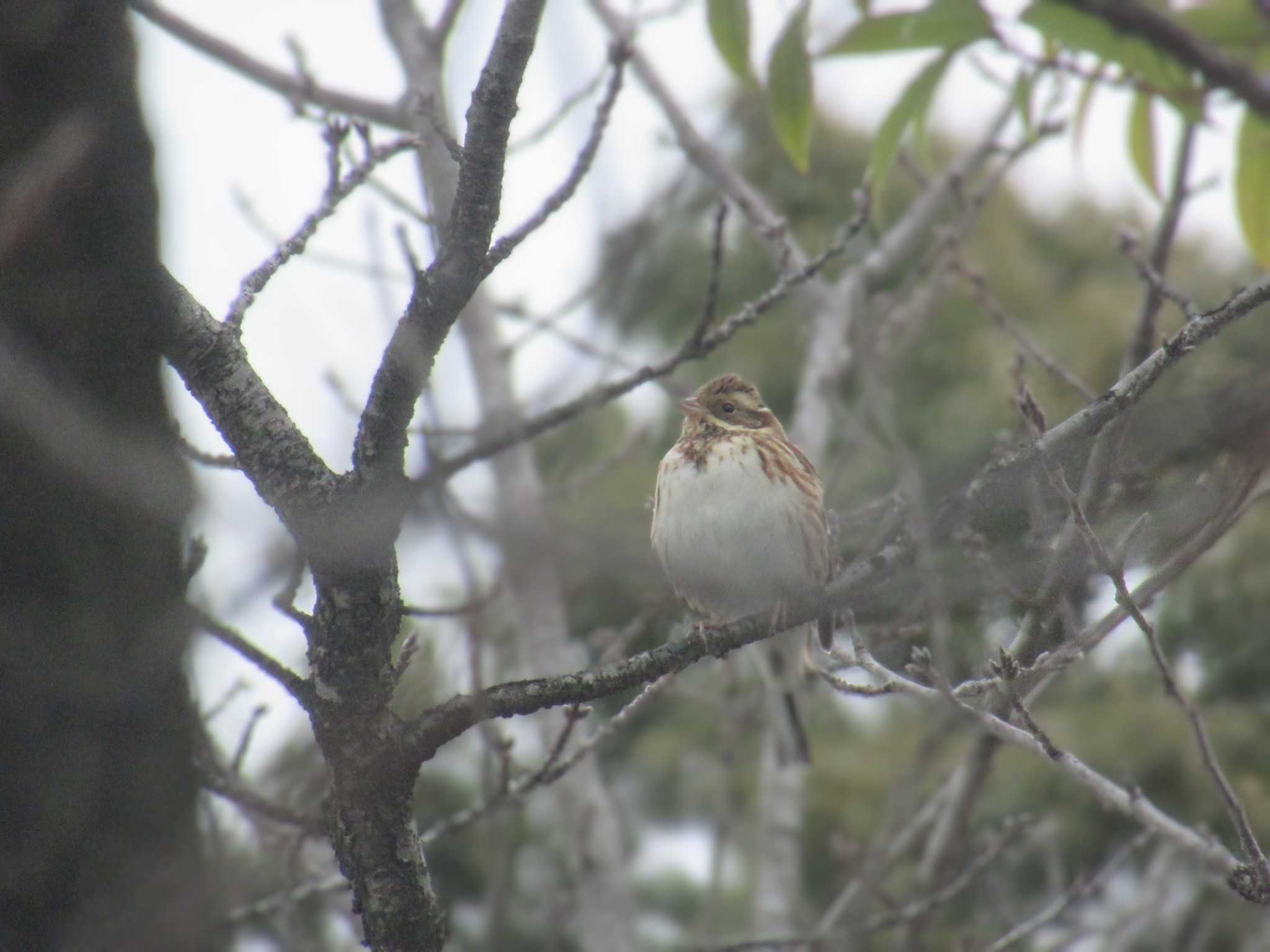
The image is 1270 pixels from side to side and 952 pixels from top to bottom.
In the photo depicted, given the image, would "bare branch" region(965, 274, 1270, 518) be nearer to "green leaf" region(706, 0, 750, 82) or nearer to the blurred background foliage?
"green leaf" region(706, 0, 750, 82)

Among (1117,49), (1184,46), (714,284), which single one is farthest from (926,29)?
(1184,46)

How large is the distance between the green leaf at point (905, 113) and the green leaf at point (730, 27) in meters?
0.38

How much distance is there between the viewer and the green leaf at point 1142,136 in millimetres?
3457

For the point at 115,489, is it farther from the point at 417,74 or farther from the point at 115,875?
the point at 417,74

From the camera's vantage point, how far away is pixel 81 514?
2055mm

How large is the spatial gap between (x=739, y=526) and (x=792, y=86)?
5.16 ft

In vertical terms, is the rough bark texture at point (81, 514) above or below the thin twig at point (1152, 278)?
below

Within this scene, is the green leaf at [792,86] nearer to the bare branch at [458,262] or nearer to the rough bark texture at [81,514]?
the bare branch at [458,262]

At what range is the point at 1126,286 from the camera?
33.5 ft

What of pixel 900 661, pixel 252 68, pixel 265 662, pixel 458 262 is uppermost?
pixel 252 68

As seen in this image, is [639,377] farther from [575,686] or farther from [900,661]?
[900,661]

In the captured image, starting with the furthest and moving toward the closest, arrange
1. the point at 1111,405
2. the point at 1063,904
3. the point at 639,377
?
the point at 1063,904 → the point at 639,377 → the point at 1111,405

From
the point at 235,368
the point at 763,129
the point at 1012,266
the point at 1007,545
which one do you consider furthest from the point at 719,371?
the point at 235,368

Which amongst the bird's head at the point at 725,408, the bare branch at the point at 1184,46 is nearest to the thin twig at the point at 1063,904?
the bird's head at the point at 725,408
